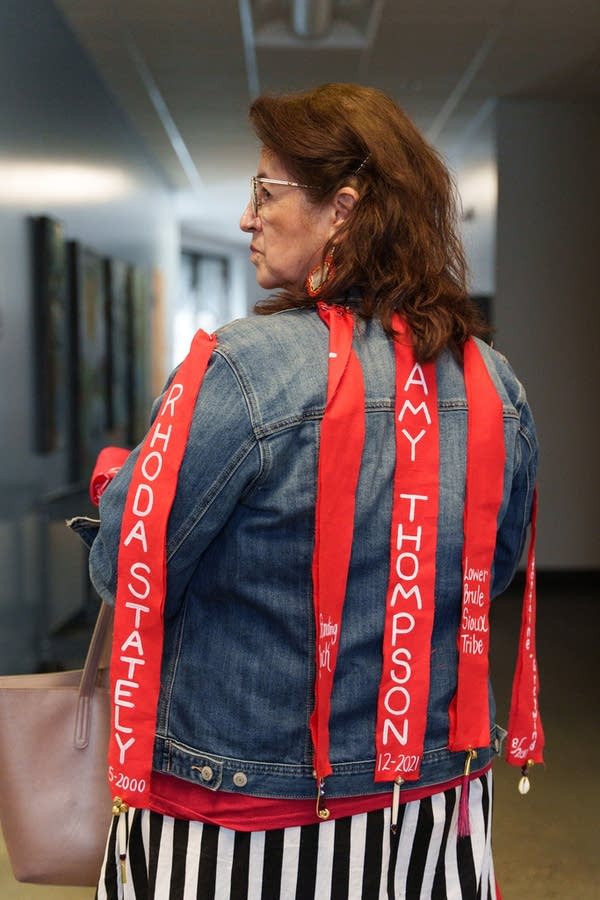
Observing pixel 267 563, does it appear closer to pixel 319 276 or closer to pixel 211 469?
pixel 211 469

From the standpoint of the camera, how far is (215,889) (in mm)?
1013

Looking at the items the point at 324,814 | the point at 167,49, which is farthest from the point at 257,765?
the point at 167,49

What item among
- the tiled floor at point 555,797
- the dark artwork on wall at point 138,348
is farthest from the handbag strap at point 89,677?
the dark artwork on wall at point 138,348

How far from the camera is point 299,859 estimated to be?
1019 millimetres

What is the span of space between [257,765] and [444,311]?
0.49 metres

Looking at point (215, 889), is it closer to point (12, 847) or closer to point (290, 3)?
point (12, 847)

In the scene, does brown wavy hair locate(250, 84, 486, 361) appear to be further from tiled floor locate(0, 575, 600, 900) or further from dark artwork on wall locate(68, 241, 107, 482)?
dark artwork on wall locate(68, 241, 107, 482)

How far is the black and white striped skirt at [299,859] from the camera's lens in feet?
3.32

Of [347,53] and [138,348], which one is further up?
[347,53]

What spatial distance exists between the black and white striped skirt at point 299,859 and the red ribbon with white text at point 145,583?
7 cm

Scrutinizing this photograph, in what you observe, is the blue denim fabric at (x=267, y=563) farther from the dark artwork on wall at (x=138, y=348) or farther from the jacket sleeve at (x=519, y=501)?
the dark artwork on wall at (x=138, y=348)

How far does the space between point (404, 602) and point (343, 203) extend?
41cm

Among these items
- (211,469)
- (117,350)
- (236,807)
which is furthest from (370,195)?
(117,350)

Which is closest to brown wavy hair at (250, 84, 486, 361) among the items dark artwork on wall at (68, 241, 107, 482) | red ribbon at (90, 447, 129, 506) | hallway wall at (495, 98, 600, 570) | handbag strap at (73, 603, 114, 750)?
red ribbon at (90, 447, 129, 506)
